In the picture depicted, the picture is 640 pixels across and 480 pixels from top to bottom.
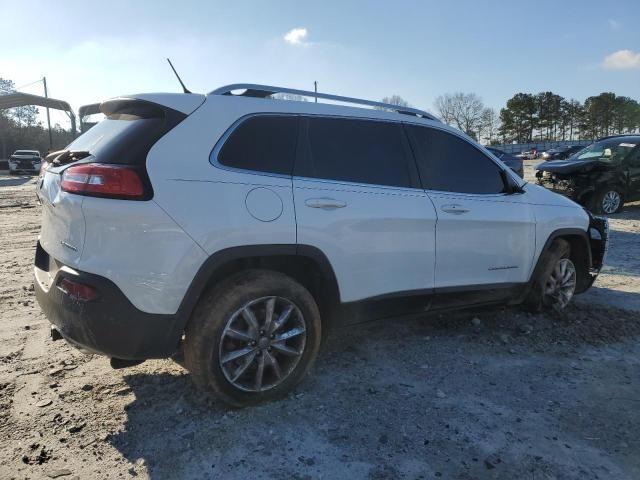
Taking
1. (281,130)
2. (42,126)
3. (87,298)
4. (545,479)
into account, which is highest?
Answer: (42,126)

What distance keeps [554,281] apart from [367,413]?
274cm

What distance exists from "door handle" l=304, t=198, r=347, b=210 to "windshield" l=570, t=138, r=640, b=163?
10774mm

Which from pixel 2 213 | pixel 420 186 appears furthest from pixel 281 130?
pixel 2 213

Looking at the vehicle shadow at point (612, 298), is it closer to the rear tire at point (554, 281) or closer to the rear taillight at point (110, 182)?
the rear tire at point (554, 281)

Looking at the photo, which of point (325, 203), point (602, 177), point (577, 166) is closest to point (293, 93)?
point (325, 203)

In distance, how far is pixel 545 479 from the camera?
8.21ft

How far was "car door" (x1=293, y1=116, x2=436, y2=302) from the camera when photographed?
3205 mm

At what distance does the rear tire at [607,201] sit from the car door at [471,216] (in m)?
8.59

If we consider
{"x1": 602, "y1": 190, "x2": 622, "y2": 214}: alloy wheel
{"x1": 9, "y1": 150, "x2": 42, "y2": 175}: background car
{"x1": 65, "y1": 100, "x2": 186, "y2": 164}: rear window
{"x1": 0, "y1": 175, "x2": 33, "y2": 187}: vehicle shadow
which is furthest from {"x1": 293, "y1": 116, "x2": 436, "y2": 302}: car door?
{"x1": 9, "y1": 150, "x2": 42, "y2": 175}: background car

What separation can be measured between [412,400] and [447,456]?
1.96ft

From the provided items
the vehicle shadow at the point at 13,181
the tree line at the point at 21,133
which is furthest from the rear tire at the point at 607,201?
the tree line at the point at 21,133

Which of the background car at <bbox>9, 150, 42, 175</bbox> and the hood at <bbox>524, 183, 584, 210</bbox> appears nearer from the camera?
the hood at <bbox>524, 183, 584, 210</bbox>

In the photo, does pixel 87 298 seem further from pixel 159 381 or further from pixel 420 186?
pixel 420 186

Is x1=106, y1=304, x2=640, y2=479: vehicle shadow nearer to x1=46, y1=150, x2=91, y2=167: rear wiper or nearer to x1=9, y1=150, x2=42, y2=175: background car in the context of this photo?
x1=46, y1=150, x2=91, y2=167: rear wiper
